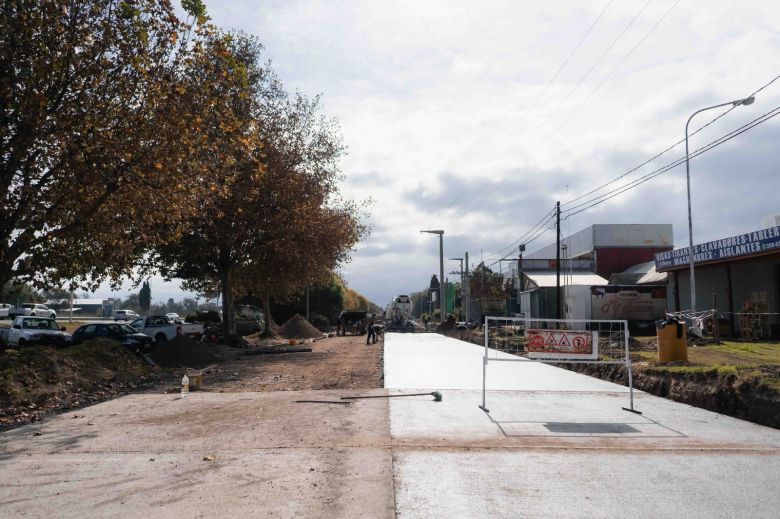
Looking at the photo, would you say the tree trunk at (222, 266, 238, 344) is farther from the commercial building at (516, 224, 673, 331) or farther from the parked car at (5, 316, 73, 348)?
the commercial building at (516, 224, 673, 331)

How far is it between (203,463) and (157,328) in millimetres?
29277

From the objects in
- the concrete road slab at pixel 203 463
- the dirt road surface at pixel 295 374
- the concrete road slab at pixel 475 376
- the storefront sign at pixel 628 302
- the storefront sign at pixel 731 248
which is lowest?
the concrete road slab at pixel 203 463

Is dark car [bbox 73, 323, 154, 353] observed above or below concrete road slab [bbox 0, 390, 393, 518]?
above

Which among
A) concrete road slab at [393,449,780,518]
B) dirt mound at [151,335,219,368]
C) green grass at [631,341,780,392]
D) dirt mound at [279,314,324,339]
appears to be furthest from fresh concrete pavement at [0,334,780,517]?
dirt mound at [279,314,324,339]

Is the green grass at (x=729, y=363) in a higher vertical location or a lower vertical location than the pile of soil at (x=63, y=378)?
higher

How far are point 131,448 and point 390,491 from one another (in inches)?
156

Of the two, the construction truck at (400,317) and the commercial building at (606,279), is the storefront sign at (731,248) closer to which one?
the commercial building at (606,279)

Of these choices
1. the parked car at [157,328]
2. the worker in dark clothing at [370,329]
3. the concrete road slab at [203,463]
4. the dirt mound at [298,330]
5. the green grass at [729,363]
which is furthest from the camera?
the dirt mound at [298,330]

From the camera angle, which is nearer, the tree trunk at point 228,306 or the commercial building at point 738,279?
the commercial building at point 738,279

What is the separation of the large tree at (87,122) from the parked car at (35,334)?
42.5 feet

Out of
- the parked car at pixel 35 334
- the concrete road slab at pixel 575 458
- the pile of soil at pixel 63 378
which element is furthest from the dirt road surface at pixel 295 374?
the parked car at pixel 35 334

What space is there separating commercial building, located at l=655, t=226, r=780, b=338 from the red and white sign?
1918 cm

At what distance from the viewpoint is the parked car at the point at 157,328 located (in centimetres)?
3466

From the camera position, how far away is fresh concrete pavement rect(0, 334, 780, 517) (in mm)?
6137
